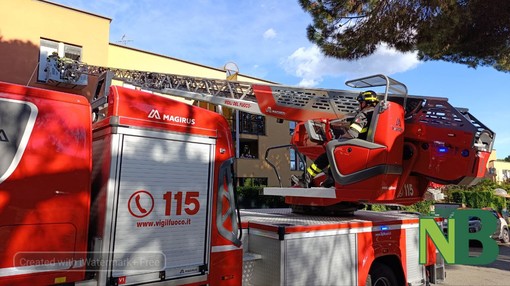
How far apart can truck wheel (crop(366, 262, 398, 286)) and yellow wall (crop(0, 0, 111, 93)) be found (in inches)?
618

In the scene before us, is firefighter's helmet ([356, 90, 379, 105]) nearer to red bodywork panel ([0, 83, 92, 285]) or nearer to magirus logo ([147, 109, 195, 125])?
magirus logo ([147, 109, 195, 125])

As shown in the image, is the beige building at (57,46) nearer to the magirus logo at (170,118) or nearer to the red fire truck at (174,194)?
the red fire truck at (174,194)

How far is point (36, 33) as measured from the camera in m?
17.1

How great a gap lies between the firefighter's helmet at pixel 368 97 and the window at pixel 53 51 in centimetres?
1504

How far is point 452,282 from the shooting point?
349 inches

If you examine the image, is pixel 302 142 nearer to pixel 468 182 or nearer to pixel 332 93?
pixel 332 93

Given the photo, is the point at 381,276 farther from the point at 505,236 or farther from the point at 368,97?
the point at 505,236

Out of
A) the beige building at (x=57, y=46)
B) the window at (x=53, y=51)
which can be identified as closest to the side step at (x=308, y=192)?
the beige building at (x=57, y=46)

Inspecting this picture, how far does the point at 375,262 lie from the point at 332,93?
2792 millimetres

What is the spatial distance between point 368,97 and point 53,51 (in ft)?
52.8

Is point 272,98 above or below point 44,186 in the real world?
above

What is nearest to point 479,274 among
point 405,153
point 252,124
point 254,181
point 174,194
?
point 405,153

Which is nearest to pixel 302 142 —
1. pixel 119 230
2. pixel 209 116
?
pixel 209 116

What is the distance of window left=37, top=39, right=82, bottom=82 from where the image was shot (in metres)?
16.7
